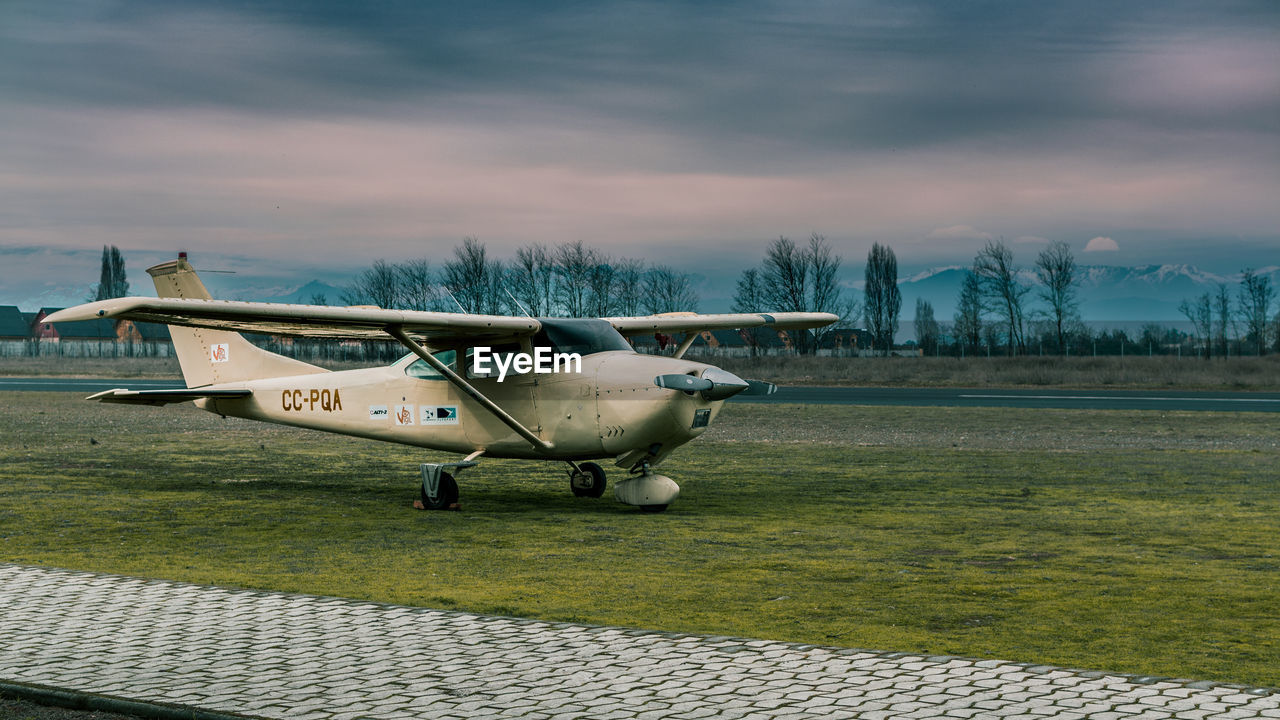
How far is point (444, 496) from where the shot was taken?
13367 mm

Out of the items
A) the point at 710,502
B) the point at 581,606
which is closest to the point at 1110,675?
the point at 581,606

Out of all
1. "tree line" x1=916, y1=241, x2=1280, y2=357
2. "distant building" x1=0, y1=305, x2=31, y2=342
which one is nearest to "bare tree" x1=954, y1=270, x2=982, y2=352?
"tree line" x1=916, y1=241, x2=1280, y2=357

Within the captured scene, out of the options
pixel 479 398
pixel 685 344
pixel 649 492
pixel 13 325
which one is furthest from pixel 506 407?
pixel 13 325

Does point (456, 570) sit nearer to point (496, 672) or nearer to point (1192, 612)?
point (496, 672)

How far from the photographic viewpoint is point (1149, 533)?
36.4 feet

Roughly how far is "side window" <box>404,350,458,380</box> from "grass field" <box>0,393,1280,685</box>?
160 centimetres

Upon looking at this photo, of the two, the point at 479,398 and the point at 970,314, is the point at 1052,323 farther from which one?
the point at 479,398

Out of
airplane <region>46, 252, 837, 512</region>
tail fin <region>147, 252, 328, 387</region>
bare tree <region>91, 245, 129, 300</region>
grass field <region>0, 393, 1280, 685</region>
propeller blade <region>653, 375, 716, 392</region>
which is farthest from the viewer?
bare tree <region>91, 245, 129, 300</region>

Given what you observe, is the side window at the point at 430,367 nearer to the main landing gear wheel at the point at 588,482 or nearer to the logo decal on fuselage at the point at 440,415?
the logo decal on fuselage at the point at 440,415

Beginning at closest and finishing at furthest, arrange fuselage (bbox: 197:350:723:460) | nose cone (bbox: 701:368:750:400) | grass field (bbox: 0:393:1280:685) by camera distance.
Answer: grass field (bbox: 0:393:1280:685), nose cone (bbox: 701:368:750:400), fuselage (bbox: 197:350:723:460)

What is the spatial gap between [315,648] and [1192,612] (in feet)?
18.1

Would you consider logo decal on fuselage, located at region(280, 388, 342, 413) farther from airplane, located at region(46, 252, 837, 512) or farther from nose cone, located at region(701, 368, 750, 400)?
nose cone, located at region(701, 368, 750, 400)

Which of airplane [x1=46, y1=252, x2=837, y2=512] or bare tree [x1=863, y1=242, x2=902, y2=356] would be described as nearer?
airplane [x1=46, y1=252, x2=837, y2=512]

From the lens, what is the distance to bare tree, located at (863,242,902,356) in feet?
314
